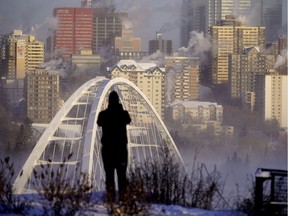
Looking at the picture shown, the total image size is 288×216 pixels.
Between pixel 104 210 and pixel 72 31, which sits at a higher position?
pixel 72 31

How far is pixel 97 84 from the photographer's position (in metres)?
22.7

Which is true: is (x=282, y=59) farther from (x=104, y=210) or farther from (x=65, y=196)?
(x=65, y=196)

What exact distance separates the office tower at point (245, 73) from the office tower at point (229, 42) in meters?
0.75

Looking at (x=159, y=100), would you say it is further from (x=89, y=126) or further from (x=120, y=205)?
(x=120, y=205)

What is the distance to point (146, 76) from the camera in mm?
36906

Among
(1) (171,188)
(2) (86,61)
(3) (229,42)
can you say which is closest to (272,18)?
(3) (229,42)

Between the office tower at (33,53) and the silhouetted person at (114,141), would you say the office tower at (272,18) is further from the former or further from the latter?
the silhouetted person at (114,141)

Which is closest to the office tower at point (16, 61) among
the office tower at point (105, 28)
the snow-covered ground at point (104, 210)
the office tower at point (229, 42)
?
the office tower at point (105, 28)

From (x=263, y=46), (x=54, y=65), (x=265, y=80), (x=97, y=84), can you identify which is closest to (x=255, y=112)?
(x=265, y=80)

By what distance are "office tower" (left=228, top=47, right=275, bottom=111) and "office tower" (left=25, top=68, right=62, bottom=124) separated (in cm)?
939

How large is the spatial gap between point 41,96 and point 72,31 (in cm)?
637

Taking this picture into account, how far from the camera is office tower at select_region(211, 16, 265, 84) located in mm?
43375

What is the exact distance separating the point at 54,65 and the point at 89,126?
21.0m

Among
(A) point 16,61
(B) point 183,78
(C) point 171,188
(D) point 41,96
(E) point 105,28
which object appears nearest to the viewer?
(C) point 171,188
